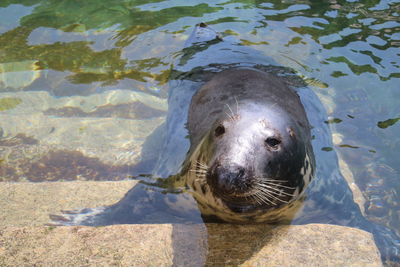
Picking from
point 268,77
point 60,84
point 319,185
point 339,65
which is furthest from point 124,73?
point 319,185

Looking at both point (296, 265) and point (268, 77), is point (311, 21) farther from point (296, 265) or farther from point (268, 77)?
point (296, 265)

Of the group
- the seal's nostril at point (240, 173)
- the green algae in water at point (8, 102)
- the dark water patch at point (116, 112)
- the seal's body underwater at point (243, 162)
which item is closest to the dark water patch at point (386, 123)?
the seal's body underwater at point (243, 162)

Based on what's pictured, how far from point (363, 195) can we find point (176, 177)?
1919 millimetres

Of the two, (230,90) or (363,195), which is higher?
(230,90)

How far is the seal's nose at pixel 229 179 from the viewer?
2475 mm

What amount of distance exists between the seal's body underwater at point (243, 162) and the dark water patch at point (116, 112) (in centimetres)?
71

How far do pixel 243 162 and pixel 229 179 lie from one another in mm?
176

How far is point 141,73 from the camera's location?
614cm

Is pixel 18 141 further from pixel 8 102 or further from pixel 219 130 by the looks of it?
pixel 219 130

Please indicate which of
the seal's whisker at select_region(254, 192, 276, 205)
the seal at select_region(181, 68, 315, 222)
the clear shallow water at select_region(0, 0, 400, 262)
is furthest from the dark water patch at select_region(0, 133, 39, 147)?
the seal's whisker at select_region(254, 192, 276, 205)

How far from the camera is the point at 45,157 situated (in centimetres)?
472

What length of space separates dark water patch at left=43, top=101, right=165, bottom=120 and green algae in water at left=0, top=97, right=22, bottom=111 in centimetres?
43

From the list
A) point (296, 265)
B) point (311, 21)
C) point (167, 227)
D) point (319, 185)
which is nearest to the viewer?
point (296, 265)

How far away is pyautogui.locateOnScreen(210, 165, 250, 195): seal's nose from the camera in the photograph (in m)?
2.47
